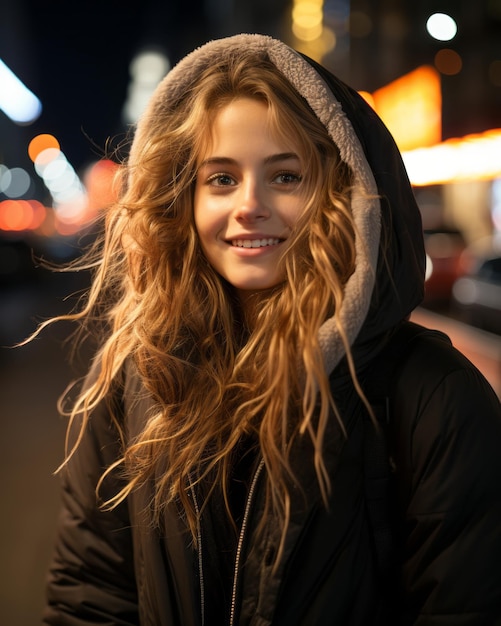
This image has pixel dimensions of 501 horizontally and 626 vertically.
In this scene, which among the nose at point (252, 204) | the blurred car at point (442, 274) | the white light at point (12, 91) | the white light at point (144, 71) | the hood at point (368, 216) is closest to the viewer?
the hood at point (368, 216)

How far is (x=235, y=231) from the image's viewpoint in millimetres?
1596

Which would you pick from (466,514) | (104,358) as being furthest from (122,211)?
(466,514)

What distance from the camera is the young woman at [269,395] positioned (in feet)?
4.42

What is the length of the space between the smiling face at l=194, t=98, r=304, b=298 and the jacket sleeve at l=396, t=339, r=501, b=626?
508mm

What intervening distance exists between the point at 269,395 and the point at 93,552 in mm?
717

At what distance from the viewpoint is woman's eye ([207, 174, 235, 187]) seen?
165 centimetres

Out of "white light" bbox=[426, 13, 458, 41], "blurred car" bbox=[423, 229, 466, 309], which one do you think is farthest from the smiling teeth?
"blurred car" bbox=[423, 229, 466, 309]

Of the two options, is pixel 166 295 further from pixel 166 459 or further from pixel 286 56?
pixel 286 56

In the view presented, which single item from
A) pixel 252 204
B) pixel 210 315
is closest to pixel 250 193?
pixel 252 204

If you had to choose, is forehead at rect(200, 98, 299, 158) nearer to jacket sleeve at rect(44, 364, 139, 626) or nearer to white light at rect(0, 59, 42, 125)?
jacket sleeve at rect(44, 364, 139, 626)

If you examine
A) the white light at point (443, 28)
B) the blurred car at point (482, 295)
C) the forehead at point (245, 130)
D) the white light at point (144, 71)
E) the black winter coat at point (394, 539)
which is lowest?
the black winter coat at point (394, 539)

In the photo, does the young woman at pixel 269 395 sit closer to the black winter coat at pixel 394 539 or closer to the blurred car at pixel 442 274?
the black winter coat at pixel 394 539

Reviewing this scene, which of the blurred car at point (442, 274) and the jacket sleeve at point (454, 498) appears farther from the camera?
the blurred car at point (442, 274)

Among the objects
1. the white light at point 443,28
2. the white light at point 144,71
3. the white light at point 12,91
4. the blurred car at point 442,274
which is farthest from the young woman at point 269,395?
the white light at point 144,71
